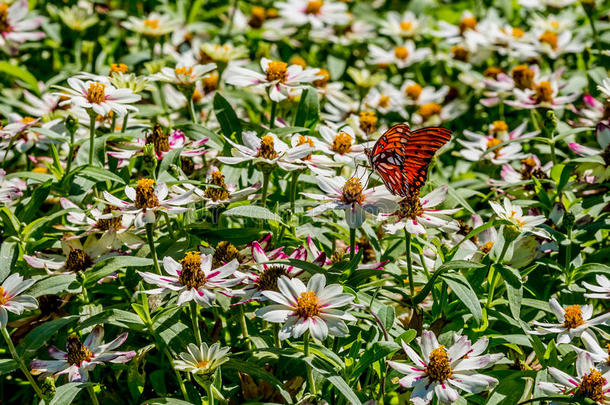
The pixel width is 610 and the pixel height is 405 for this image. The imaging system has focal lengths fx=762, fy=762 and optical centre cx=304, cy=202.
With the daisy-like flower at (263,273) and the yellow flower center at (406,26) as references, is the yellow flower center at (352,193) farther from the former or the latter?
the yellow flower center at (406,26)

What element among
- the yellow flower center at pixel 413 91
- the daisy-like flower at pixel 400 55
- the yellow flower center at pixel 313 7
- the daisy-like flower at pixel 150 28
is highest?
the daisy-like flower at pixel 150 28

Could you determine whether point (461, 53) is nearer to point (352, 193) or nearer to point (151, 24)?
point (151, 24)

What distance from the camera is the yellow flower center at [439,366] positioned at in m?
1.83

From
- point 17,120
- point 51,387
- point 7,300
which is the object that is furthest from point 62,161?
point 51,387

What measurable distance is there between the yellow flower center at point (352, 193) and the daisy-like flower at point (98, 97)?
0.74 m

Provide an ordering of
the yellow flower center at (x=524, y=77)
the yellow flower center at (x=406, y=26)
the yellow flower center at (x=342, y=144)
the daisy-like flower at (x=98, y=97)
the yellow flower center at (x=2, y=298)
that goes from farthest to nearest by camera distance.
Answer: the yellow flower center at (x=406, y=26) → the yellow flower center at (x=524, y=77) → the yellow flower center at (x=342, y=144) → the daisy-like flower at (x=98, y=97) → the yellow flower center at (x=2, y=298)

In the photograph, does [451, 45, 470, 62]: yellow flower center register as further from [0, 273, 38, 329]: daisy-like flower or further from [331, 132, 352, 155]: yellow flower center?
[0, 273, 38, 329]: daisy-like flower

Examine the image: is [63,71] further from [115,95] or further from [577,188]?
[577,188]

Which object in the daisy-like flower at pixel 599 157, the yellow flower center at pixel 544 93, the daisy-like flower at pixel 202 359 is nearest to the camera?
the daisy-like flower at pixel 202 359

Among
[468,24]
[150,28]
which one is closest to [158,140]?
[150,28]

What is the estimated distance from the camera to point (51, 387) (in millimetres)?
1793

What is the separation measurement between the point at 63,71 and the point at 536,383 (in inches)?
109

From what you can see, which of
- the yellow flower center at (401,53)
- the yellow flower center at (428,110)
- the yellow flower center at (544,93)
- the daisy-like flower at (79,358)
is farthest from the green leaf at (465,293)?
the yellow flower center at (401,53)

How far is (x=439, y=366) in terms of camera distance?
1.83 metres
